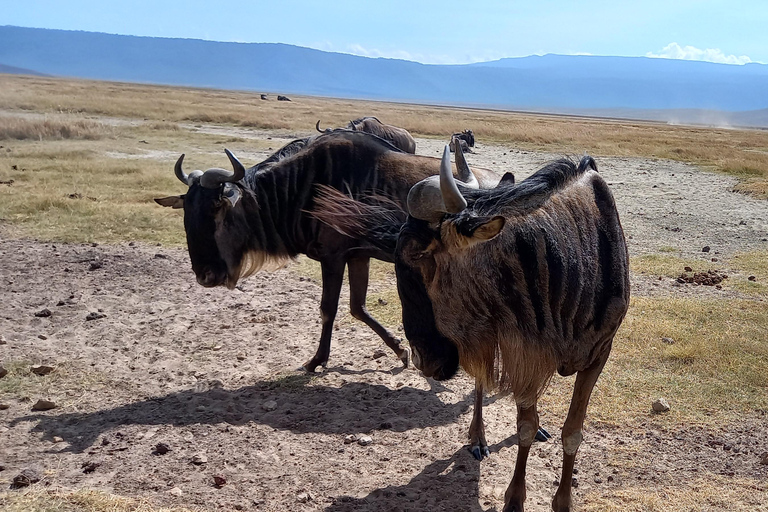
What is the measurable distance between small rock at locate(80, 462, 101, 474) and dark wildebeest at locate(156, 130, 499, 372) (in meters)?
2.16

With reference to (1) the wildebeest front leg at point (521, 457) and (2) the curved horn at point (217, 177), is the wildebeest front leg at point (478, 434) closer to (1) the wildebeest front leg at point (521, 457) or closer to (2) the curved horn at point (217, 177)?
(1) the wildebeest front leg at point (521, 457)

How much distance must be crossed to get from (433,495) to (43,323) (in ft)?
14.9

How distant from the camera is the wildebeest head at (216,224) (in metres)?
5.95

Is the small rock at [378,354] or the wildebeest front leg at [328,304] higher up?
the wildebeest front leg at [328,304]

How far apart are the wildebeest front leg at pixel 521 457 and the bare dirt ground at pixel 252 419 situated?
5.5 inches

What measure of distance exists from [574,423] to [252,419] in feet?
7.96

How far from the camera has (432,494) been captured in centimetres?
416

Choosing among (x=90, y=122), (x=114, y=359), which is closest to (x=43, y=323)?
(x=114, y=359)

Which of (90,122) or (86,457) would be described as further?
(90,122)

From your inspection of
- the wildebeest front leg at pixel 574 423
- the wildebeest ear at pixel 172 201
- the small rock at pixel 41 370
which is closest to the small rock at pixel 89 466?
the small rock at pixel 41 370

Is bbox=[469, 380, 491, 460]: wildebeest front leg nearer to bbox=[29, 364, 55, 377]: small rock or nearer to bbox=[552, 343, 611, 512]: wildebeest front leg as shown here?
bbox=[552, 343, 611, 512]: wildebeest front leg

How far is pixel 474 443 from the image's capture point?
475 centimetres

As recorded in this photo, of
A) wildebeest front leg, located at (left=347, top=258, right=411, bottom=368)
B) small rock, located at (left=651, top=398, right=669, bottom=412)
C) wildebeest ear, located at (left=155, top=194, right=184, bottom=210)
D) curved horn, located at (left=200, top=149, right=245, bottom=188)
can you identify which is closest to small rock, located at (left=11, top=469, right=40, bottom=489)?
curved horn, located at (left=200, top=149, right=245, bottom=188)

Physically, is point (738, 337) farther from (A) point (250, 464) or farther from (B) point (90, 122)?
(B) point (90, 122)
